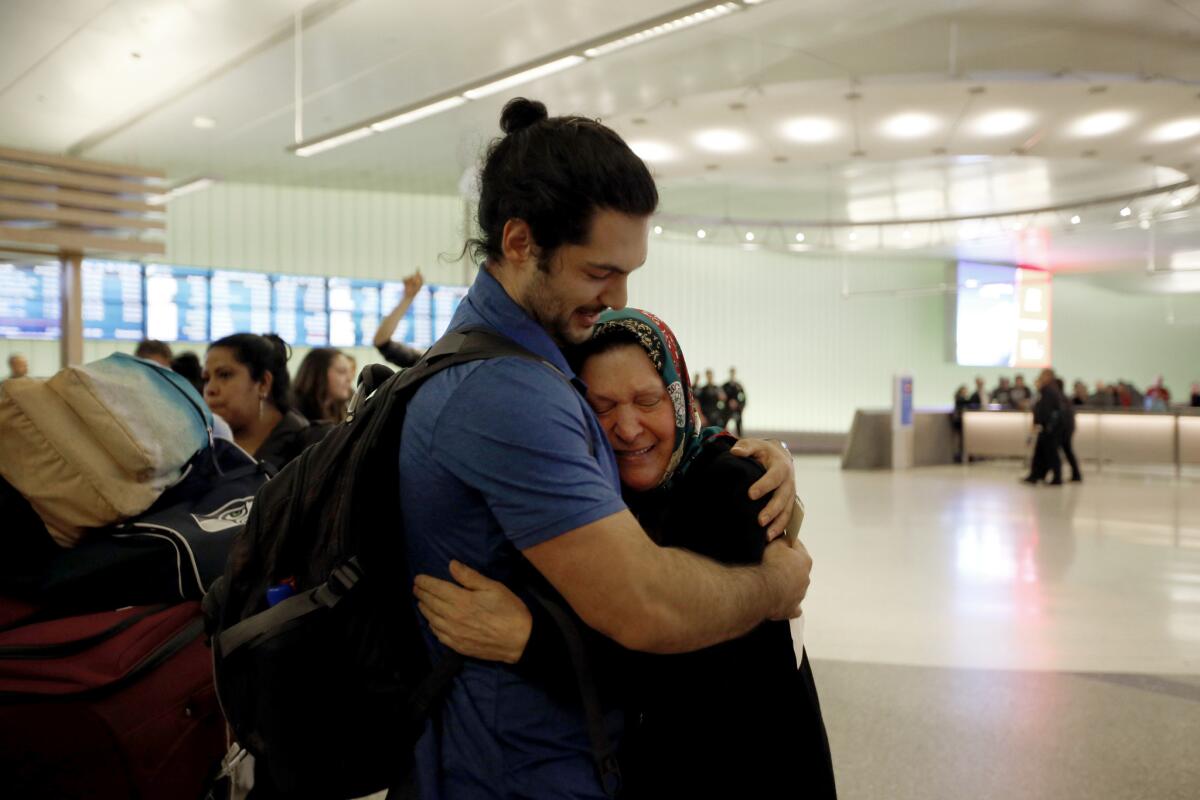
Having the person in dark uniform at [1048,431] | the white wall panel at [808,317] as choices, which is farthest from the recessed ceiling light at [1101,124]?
the white wall panel at [808,317]

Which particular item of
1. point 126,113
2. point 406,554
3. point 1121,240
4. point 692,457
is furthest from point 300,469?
point 1121,240

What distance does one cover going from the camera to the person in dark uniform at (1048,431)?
1288cm

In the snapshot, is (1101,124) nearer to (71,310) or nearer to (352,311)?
(71,310)

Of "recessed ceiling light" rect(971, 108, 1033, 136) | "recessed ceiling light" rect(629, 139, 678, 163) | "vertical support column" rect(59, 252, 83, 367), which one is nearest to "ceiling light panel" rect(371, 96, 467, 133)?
"recessed ceiling light" rect(629, 139, 678, 163)

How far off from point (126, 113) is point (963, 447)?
14413 millimetres

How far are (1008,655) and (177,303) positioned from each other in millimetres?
13276

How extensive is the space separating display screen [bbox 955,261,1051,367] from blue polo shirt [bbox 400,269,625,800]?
78.9 feet

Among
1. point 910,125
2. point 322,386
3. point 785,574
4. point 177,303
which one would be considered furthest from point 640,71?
point 785,574

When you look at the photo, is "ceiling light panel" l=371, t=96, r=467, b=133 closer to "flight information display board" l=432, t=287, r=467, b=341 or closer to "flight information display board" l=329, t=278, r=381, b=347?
"flight information display board" l=329, t=278, r=381, b=347

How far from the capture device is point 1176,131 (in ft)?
33.4

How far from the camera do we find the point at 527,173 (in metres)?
1.16

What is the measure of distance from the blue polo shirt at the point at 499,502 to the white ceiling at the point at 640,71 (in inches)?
286

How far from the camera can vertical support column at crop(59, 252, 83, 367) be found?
910cm

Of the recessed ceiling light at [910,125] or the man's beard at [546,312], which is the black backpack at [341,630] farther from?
the recessed ceiling light at [910,125]
